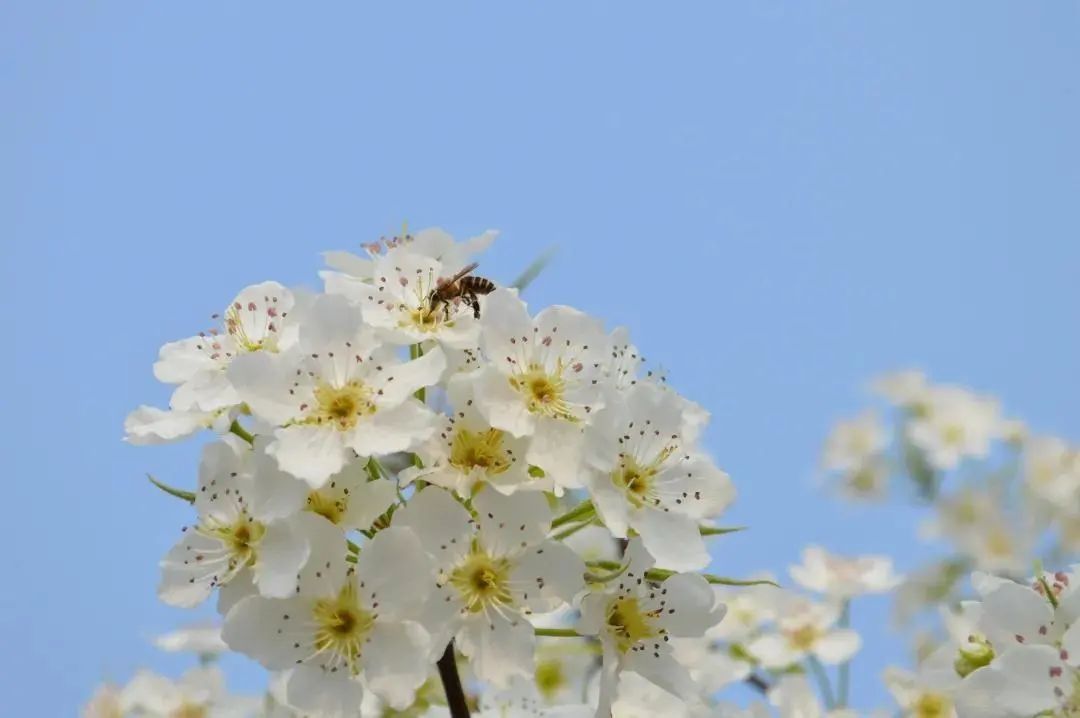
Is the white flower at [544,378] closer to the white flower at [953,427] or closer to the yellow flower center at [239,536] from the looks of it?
the yellow flower center at [239,536]

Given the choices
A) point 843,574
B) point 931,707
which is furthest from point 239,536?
point 843,574

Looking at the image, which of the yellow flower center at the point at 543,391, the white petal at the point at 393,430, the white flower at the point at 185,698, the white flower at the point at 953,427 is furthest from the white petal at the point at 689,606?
the white flower at the point at 953,427

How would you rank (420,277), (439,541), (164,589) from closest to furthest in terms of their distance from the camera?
1. (439,541)
2. (164,589)
3. (420,277)

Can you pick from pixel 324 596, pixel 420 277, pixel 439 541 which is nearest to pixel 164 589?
pixel 324 596

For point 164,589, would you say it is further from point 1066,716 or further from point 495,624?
point 1066,716

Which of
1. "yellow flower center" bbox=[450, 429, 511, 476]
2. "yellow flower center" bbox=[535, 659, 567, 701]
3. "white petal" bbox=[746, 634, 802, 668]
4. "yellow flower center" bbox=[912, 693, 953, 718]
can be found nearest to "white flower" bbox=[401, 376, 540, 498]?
"yellow flower center" bbox=[450, 429, 511, 476]

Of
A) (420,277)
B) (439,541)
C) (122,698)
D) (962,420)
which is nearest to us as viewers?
(439,541)
